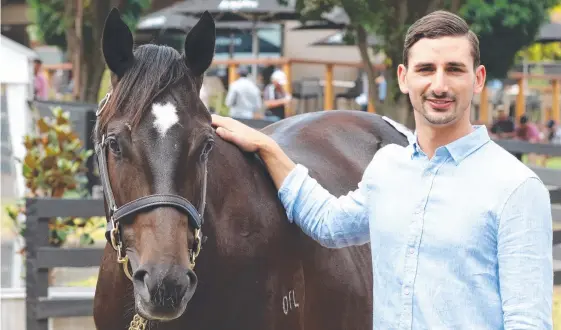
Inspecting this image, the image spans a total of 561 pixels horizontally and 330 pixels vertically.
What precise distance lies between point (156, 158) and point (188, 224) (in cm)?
23

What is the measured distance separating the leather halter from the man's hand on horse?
0.49 meters

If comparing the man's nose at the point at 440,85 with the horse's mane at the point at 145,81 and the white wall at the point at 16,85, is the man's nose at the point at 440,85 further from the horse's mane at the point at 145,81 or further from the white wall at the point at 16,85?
the white wall at the point at 16,85

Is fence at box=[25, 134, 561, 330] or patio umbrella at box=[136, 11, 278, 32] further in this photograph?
patio umbrella at box=[136, 11, 278, 32]

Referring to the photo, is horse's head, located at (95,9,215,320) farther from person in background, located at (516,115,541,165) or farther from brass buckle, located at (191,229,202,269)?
person in background, located at (516,115,541,165)

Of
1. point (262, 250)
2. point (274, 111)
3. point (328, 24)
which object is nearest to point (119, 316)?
point (262, 250)

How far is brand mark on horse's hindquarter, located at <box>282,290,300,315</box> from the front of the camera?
415 centimetres

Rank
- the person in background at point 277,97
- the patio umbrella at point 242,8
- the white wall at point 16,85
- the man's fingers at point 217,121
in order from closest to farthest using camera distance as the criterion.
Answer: the man's fingers at point 217,121 → the white wall at point 16,85 → the person in background at point 277,97 → the patio umbrella at point 242,8

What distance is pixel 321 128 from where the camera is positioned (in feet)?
18.6

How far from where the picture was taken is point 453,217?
9.86 feet

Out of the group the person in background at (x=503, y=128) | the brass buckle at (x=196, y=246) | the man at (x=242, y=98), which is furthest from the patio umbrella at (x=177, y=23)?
the brass buckle at (x=196, y=246)

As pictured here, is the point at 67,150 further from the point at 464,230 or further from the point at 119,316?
the point at 464,230

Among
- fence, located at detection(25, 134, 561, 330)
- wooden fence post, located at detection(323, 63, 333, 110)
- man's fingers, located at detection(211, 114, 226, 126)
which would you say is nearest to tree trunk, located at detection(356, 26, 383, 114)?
wooden fence post, located at detection(323, 63, 333, 110)

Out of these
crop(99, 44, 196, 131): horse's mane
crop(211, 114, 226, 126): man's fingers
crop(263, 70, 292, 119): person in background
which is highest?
crop(99, 44, 196, 131): horse's mane

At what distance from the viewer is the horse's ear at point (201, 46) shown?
388 cm
